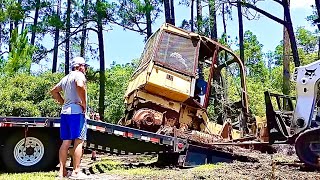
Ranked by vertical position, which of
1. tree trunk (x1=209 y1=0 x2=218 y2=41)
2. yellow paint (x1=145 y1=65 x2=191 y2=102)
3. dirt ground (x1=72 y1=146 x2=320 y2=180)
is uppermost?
tree trunk (x1=209 y1=0 x2=218 y2=41)

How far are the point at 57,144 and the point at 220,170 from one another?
2980 millimetres

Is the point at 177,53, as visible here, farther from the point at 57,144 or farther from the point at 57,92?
the point at 57,92

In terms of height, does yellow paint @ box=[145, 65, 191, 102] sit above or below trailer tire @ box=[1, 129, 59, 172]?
above

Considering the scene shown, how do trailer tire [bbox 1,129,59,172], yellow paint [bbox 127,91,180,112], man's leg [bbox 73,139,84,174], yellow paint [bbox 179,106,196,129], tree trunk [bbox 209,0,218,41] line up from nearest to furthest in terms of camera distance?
man's leg [bbox 73,139,84,174]
trailer tire [bbox 1,129,59,172]
yellow paint [bbox 127,91,180,112]
yellow paint [bbox 179,106,196,129]
tree trunk [bbox 209,0,218,41]

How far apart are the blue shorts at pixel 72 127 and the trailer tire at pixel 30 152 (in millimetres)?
2057

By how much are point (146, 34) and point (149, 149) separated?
1809 centimetres

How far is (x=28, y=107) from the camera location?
20484 millimetres

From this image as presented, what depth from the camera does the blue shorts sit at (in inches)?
254

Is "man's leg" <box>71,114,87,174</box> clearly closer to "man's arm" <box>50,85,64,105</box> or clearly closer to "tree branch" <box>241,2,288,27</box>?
"man's arm" <box>50,85,64,105</box>

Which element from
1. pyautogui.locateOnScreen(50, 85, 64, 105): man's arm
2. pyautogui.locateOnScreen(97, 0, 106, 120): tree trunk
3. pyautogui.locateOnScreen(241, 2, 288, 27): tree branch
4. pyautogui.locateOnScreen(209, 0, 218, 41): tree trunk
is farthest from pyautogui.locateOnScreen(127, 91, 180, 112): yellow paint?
pyautogui.locateOnScreen(97, 0, 106, 120): tree trunk

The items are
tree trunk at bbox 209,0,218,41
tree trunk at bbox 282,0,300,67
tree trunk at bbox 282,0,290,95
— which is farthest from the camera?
tree trunk at bbox 209,0,218,41

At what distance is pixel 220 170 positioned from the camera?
802cm

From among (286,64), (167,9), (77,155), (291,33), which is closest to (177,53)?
(77,155)

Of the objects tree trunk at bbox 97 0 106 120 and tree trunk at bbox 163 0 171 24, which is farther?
tree trunk at bbox 97 0 106 120
